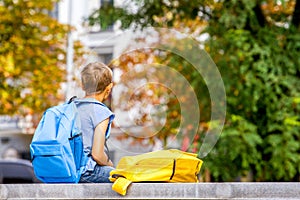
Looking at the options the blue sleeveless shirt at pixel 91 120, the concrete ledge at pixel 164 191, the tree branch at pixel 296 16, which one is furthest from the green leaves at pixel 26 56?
the concrete ledge at pixel 164 191

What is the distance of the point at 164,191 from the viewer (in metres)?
4.84

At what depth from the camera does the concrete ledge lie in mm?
4727

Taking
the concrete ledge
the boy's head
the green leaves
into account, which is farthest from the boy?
the green leaves

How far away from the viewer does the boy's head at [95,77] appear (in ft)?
18.6

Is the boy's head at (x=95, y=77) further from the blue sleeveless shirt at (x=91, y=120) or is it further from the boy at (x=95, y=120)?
the blue sleeveless shirt at (x=91, y=120)

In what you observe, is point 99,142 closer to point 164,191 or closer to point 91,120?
point 91,120

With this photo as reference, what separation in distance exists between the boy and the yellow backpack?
29 cm

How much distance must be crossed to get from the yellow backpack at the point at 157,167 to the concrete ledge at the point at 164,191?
21cm

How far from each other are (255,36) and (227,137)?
5.69ft

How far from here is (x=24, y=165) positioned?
16188 millimetres

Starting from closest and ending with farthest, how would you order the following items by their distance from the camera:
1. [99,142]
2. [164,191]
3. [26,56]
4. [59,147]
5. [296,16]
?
[164,191], [59,147], [99,142], [296,16], [26,56]

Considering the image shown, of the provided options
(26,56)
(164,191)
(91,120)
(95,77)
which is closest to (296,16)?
(95,77)

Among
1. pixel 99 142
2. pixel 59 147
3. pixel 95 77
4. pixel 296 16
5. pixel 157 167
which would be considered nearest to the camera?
pixel 157 167

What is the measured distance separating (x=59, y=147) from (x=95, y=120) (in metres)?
0.35
